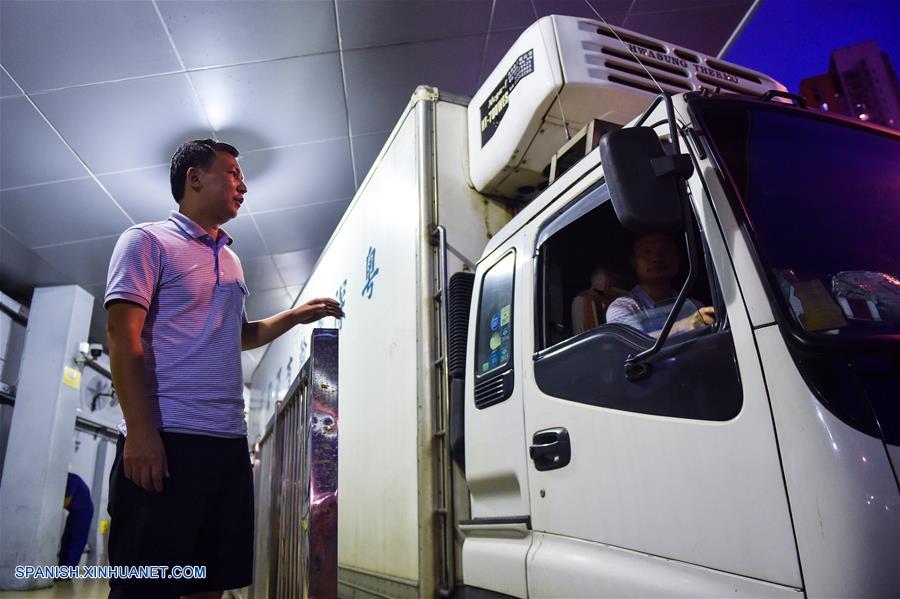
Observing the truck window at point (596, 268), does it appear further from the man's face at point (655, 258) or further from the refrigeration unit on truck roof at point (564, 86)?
the refrigeration unit on truck roof at point (564, 86)

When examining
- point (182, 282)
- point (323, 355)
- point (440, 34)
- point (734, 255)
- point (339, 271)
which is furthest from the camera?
point (440, 34)

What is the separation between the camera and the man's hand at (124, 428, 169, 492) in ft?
4.08

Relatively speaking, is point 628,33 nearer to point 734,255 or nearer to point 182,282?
point 734,255

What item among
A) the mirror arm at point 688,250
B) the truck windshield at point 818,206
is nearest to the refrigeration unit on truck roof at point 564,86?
the truck windshield at point 818,206

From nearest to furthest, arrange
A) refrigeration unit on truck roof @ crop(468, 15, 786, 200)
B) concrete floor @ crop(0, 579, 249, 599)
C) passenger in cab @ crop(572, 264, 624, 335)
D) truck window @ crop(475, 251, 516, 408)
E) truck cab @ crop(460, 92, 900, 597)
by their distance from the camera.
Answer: truck cab @ crop(460, 92, 900, 597), passenger in cab @ crop(572, 264, 624, 335), truck window @ crop(475, 251, 516, 408), refrigeration unit on truck roof @ crop(468, 15, 786, 200), concrete floor @ crop(0, 579, 249, 599)

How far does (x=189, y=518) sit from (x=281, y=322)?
2.25 ft

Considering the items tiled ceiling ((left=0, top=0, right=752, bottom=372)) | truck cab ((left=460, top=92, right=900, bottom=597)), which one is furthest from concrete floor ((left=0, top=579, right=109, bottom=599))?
truck cab ((left=460, top=92, right=900, bottom=597))

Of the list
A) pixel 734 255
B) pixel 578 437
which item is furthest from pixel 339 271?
pixel 734 255

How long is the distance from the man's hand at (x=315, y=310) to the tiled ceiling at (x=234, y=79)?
2527 millimetres

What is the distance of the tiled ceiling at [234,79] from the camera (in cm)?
405

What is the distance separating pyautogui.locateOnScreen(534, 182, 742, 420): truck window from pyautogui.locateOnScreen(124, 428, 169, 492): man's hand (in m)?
1.03

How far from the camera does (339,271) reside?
3.86 m

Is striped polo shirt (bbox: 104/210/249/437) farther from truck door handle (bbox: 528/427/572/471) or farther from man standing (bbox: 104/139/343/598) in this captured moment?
truck door handle (bbox: 528/427/572/471)

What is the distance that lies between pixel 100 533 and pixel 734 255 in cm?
1313
